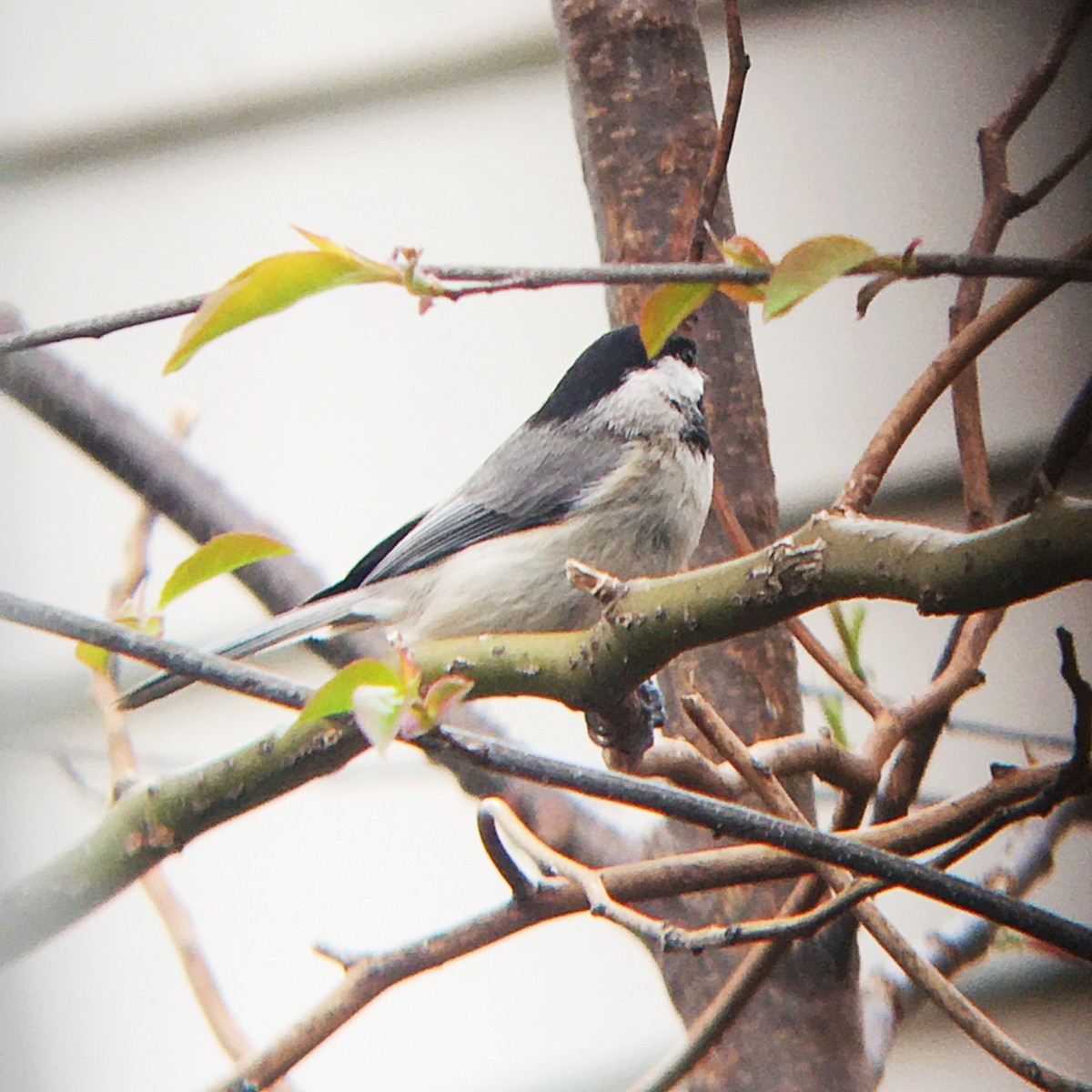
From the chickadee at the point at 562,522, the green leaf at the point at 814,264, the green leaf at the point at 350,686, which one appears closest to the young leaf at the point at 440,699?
the green leaf at the point at 350,686

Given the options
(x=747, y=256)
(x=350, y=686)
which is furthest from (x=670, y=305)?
(x=350, y=686)

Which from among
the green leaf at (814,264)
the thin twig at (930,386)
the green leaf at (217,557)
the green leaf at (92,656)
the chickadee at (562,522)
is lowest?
the green leaf at (814,264)

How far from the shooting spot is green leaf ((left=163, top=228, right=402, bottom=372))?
0.27 m

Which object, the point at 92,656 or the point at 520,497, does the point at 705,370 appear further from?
the point at 92,656

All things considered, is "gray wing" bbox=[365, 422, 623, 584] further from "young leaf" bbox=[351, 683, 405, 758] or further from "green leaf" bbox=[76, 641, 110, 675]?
"young leaf" bbox=[351, 683, 405, 758]

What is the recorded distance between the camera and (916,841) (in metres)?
0.41

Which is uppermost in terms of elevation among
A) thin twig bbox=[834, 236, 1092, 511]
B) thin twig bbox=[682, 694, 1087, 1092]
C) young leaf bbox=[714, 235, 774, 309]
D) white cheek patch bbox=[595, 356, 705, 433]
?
white cheek patch bbox=[595, 356, 705, 433]

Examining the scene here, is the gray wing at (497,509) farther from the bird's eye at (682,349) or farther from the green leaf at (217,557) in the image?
the green leaf at (217,557)

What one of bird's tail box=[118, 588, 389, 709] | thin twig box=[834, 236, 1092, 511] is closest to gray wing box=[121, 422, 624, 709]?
bird's tail box=[118, 588, 389, 709]

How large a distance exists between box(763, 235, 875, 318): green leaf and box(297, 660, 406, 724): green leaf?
0.13 metres

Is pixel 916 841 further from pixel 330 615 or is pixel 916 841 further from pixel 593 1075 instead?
pixel 593 1075

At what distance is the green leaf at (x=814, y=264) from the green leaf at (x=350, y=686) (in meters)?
0.13

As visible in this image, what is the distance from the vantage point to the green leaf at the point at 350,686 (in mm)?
279

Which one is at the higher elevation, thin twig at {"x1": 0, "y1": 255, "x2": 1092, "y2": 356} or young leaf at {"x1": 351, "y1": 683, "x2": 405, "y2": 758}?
thin twig at {"x1": 0, "y1": 255, "x2": 1092, "y2": 356}
